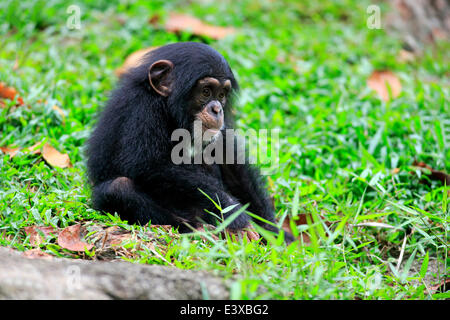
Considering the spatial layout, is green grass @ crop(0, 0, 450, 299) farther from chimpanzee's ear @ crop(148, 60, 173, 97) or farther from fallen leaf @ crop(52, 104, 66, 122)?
chimpanzee's ear @ crop(148, 60, 173, 97)

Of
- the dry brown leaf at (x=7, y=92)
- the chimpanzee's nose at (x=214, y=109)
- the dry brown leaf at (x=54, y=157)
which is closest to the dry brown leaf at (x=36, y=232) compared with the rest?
the dry brown leaf at (x=54, y=157)

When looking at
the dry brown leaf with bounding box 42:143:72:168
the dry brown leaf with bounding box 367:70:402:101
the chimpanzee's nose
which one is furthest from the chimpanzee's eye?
the dry brown leaf with bounding box 367:70:402:101

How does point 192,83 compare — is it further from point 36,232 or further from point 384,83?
point 384,83

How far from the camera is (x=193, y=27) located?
8828 mm

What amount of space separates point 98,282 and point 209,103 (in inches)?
91.3

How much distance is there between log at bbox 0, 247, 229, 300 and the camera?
9.66 feet

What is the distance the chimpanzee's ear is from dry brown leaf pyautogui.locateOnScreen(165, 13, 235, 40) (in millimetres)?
3914

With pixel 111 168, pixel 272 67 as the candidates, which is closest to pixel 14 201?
pixel 111 168

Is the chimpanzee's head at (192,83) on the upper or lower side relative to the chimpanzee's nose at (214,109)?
upper

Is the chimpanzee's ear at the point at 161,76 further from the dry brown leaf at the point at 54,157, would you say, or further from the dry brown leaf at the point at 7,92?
the dry brown leaf at the point at 7,92

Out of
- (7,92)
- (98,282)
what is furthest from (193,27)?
(98,282)

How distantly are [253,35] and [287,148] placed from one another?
3439 millimetres

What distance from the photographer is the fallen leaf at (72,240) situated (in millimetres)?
4023

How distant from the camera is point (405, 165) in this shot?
595 centimetres
